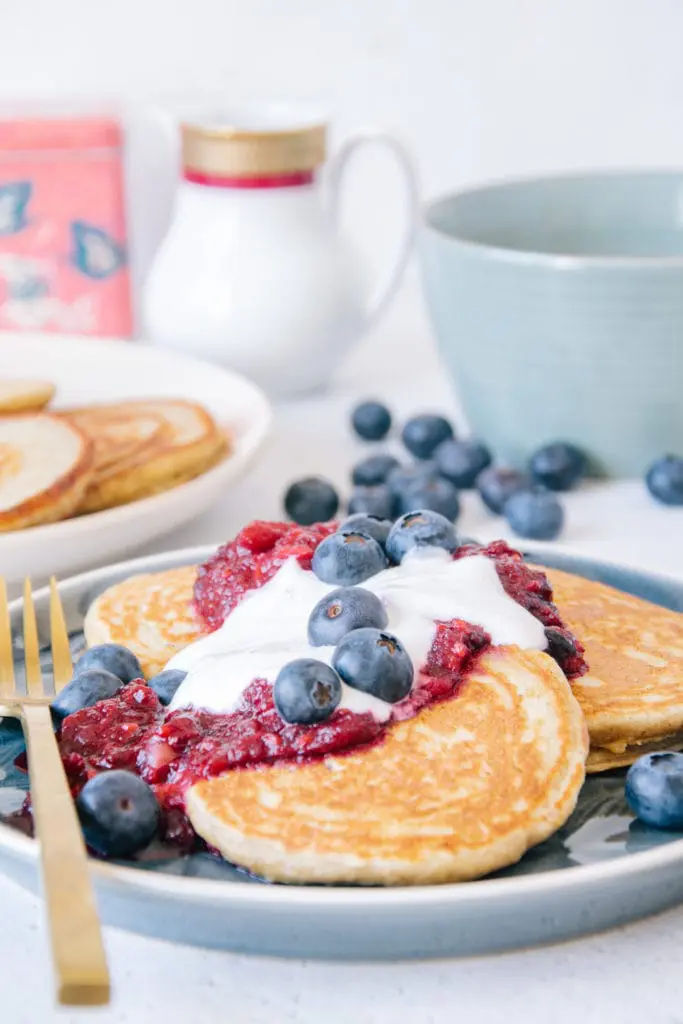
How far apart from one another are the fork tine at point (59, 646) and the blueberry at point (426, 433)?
0.93m

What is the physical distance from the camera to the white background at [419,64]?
279 cm

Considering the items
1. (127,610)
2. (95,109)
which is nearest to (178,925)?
(127,610)

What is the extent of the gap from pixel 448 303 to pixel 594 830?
3.93 ft

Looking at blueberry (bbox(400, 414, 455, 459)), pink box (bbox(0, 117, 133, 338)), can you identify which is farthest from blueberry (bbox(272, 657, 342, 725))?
pink box (bbox(0, 117, 133, 338))

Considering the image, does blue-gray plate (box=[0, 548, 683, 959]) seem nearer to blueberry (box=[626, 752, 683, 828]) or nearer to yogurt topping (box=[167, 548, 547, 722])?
blueberry (box=[626, 752, 683, 828])

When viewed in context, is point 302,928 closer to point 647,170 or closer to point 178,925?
point 178,925

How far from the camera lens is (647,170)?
2.31 meters

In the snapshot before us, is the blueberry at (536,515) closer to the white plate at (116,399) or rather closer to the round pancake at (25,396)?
the white plate at (116,399)

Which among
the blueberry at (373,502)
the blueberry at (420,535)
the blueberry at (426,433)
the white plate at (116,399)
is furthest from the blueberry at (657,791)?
the blueberry at (426,433)

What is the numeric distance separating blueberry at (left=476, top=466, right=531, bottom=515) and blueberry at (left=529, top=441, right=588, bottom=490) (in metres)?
0.05

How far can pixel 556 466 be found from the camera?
1957mm

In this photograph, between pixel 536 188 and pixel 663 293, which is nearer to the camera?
pixel 663 293

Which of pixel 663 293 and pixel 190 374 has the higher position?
pixel 663 293

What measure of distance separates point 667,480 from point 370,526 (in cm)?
80
